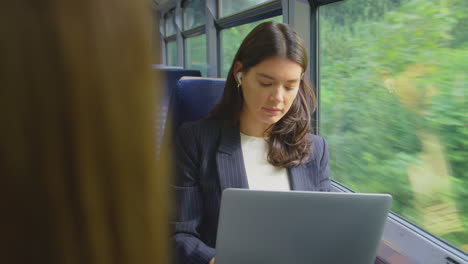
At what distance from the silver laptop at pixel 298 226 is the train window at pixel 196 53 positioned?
3.56 metres

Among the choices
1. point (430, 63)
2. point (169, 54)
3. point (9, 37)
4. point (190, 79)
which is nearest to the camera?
point (9, 37)

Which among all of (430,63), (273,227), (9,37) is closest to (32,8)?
(9,37)

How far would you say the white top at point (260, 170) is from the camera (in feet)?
4.46

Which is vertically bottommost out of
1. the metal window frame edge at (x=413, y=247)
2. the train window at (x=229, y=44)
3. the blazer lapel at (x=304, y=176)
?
the metal window frame edge at (x=413, y=247)

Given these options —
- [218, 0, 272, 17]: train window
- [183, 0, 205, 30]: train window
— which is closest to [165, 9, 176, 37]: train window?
[183, 0, 205, 30]: train window

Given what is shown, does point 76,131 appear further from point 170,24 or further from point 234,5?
point 170,24

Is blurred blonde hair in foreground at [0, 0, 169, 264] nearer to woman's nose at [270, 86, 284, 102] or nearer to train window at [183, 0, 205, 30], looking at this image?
woman's nose at [270, 86, 284, 102]

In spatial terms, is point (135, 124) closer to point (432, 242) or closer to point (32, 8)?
point (32, 8)

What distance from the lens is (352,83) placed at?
1.64 metres

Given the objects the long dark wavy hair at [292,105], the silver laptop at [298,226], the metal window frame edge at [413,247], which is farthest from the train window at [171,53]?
the silver laptop at [298,226]

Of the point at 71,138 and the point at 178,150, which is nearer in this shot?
the point at 71,138

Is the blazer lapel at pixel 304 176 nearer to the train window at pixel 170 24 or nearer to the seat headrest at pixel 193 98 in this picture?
the seat headrest at pixel 193 98

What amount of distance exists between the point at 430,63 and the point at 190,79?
96 cm

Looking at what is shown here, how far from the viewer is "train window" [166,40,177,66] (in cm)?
593
